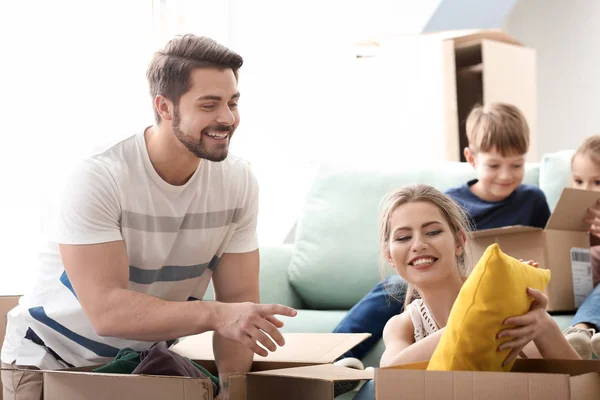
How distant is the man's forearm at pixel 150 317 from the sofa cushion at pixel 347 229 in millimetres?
1104

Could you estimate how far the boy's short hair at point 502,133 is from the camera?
7.89 ft

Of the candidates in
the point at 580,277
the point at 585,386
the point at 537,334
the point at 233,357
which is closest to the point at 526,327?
the point at 537,334

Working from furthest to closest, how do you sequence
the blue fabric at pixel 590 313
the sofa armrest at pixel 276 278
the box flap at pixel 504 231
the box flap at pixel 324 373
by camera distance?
the sofa armrest at pixel 276 278, the box flap at pixel 504 231, the blue fabric at pixel 590 313, the box flap at pixel 324 373

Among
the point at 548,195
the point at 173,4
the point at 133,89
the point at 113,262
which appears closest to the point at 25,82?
the point at 133,89

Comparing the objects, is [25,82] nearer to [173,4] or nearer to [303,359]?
[173,4]

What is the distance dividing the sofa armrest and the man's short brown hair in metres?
1.00

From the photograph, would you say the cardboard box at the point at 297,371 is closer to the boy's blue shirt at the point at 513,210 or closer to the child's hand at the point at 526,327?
the child's hand at the point at 526,327

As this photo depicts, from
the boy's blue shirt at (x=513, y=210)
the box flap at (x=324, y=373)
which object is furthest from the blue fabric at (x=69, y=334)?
the boy's blue shirt at (x=513, y=210)

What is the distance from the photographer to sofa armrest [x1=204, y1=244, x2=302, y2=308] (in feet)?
8.62

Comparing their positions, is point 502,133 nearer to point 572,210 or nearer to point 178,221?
point 572,210

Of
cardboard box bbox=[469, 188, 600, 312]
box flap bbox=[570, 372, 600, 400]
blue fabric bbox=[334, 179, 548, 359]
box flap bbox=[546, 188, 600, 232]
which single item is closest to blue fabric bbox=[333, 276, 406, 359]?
cardboard box bbox=[469, 188, 600, 312]

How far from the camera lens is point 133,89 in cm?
277

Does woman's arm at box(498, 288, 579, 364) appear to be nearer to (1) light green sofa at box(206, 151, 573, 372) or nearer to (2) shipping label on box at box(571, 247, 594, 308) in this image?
(2) shipping label on box at box(571, 247, 594, 308)

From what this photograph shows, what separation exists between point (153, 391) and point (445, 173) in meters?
1.61
